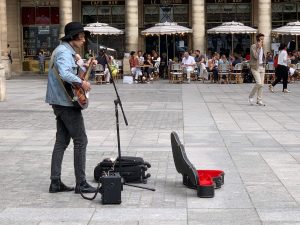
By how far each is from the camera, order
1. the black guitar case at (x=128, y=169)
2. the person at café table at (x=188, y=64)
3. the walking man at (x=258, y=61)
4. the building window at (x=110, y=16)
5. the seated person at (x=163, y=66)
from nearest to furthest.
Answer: the black guitar case at (x=128, y=169) < the walking man at (x=258, y=61) < the person at café table at (x=188, y=64) < the seated person at (x=163, y=66) < the building window at (x=110, y=16)

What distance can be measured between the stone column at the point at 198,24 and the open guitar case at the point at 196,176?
2874cm

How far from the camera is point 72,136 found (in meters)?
7.99

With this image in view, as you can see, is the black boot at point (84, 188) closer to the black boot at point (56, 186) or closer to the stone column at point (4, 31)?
the black boot at point (56, 186)

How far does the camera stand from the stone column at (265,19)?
36812 mm

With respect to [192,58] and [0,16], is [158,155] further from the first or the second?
[0,16]

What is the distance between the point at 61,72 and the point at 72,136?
2.69ft

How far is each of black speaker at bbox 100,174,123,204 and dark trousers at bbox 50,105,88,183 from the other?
65 centimetres

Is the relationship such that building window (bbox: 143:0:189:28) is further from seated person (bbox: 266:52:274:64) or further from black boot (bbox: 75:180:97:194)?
black boot (bbox: 75:180:97:194)

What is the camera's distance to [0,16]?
3788 cm

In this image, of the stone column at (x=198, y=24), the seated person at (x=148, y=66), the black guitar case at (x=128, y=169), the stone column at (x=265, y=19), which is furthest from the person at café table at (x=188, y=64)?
the black guitar case at (x=128, y=169)

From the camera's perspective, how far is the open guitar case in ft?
25.5

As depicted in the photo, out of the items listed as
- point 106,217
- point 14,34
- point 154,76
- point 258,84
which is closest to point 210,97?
point 258,84

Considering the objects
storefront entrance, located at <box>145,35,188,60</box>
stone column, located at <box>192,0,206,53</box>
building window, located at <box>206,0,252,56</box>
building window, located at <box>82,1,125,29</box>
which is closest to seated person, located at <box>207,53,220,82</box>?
stone column, located at <box>192,0,206,53</box>

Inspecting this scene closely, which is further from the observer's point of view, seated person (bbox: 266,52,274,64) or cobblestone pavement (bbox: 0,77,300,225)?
seated person (bbox: 266,52,274,64)
